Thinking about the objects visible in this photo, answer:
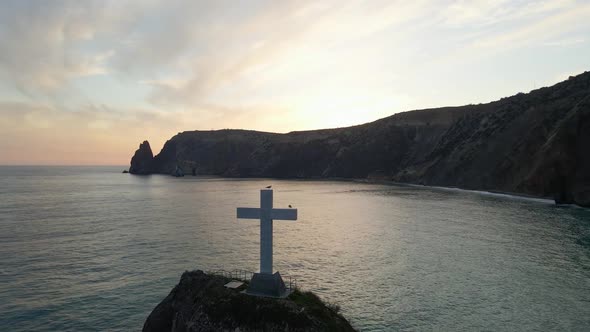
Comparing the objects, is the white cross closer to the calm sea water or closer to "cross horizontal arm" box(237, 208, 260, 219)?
"cross horizontal arm" box(237, 208, 260, 219)

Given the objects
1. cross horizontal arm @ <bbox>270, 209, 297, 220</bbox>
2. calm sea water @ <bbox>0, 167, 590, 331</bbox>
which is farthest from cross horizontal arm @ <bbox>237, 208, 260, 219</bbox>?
calm sea water @ <bbox>0, 167, 590, 331</bbox>

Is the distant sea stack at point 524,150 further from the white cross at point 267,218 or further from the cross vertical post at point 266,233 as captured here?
the cross vertical post at point 266,233

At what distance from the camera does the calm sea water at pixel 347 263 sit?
88.7 feet

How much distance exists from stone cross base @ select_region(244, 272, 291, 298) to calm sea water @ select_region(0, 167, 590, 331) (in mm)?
8901

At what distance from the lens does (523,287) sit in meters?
32.1

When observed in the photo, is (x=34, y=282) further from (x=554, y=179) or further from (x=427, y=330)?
(x=554, y=179)

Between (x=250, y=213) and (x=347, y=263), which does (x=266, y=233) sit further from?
(x=347, y=263)

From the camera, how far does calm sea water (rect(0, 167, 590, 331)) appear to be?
27.0m

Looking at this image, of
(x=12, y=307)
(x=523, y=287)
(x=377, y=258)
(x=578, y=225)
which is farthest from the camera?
(x=578, y=225)

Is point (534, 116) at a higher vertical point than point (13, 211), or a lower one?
higher

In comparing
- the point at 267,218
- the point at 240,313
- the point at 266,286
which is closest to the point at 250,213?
the point at 267,218

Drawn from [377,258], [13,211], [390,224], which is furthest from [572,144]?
[13,211]

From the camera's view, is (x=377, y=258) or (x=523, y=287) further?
(x=377, y=258)

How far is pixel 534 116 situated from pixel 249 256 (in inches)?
4492
